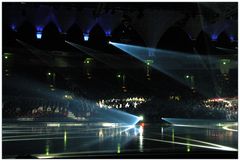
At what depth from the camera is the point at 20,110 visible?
14.4m

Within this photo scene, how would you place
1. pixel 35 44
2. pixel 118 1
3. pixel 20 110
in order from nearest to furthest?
pixel 118 1, pixel 20 110, pixel 35 44

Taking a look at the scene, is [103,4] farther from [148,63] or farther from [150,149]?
[148,63]

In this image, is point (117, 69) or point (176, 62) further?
point (176, 62)

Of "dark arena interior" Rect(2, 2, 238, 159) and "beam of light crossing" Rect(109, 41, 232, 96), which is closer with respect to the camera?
"dark arena interior" Rect(2, 2, 238, 159)

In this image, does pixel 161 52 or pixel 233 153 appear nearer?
pixel 233 153

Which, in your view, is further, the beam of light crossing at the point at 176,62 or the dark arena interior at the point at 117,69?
the beam of light crossing at the point at 176,62

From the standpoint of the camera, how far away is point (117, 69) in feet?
62.6

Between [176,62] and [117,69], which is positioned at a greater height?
[176,62]

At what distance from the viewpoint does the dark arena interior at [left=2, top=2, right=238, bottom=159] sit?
10.6 metres

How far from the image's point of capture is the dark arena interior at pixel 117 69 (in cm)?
1064

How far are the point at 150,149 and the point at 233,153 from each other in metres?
1.15

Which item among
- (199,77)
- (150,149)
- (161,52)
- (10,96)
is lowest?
(150,149)

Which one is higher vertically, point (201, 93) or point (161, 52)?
point (161, 52)

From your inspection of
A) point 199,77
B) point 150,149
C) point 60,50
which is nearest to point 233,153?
point 150,149
